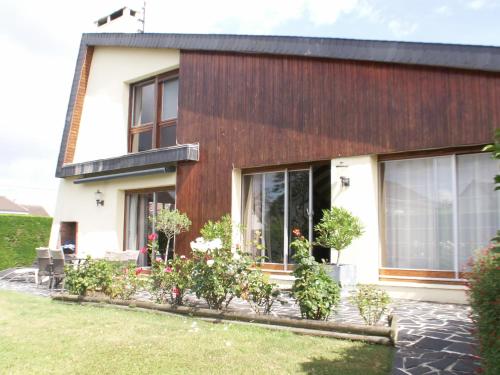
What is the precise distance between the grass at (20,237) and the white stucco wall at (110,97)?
309 cm

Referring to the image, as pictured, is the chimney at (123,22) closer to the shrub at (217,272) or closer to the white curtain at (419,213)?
the white curtain at (419,213)

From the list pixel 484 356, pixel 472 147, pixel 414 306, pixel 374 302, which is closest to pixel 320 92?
pixel 472 147

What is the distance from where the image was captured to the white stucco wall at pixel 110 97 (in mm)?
14930

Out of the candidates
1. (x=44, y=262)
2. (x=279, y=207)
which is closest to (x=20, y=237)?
(x=44, y=262)

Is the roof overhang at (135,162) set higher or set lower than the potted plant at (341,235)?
higher

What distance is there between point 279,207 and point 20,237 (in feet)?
35.4

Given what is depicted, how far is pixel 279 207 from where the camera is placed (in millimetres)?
11305

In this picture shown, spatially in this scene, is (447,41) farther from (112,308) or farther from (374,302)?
(112,308)

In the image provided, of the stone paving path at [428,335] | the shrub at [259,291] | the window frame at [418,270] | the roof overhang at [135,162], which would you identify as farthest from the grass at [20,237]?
the window frame at [418,270]

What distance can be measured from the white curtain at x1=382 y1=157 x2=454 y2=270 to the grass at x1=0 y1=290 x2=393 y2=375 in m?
4.11

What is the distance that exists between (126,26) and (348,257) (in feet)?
45.4

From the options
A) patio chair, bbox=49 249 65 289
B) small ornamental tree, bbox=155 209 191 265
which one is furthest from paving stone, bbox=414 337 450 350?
patio chair, bbox=49 249 65 289

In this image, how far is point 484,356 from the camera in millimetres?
3322

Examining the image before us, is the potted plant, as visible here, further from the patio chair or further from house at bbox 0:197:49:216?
house at bbox 0:197:49:216
